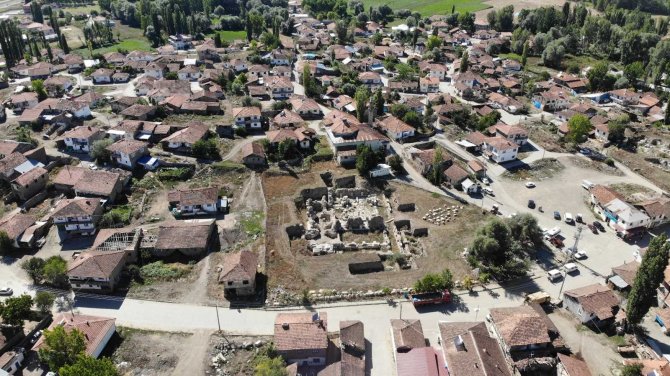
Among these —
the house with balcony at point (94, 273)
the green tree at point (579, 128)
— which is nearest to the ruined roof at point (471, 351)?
the house with balcony at point (94, 273)

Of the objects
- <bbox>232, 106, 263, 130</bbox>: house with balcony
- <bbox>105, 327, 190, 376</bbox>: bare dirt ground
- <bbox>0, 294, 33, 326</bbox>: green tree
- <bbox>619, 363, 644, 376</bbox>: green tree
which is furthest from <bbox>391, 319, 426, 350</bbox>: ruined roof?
<bbox>232, 106, 263, 130</bbox>: house with balcony

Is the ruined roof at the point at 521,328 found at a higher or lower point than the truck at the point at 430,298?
higher

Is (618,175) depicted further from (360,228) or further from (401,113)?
(360,228)

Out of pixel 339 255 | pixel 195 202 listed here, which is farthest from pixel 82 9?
pixel 339 255

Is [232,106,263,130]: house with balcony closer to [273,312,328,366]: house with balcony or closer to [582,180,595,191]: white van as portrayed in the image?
[273,312,328,366]: house with balcony

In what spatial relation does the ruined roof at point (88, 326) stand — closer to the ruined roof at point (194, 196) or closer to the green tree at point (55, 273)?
the green tree at point (55, 273)

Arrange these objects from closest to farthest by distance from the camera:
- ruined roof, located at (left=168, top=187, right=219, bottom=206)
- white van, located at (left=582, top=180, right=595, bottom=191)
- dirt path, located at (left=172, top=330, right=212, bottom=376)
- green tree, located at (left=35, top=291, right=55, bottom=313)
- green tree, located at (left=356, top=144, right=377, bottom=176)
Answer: dirt path, located at (left=172, top=330, right=212, bottom=376) < green tree, located at (left=35, top=291, right=55, bottom=313) < ruined roof, located at (left=168, top=187, right=219, bottom=206) < white van, located at (left=582, top=180, right=595, bottom=191) < green tree, located at (left=356, top=144, right=377, bottom=176)
